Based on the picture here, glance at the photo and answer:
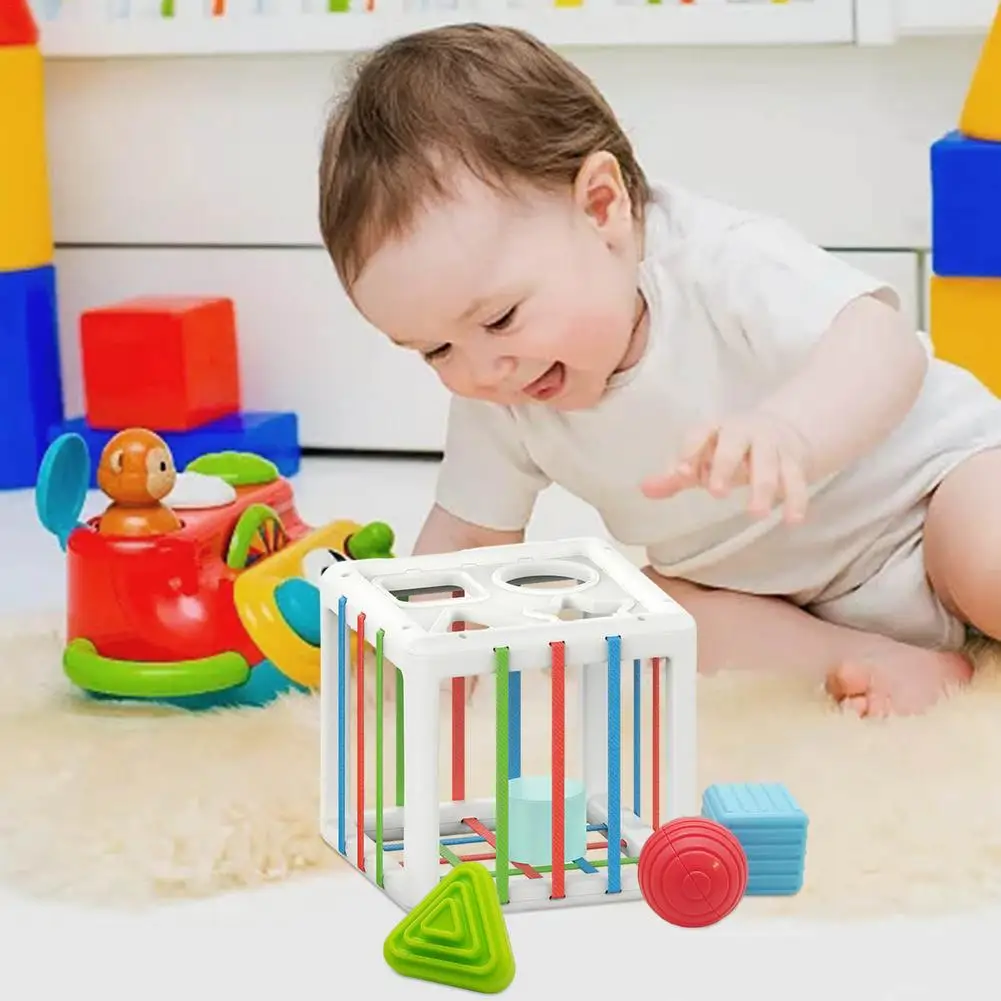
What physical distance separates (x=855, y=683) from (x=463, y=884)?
1.32ft

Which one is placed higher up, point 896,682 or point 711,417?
point 711,417

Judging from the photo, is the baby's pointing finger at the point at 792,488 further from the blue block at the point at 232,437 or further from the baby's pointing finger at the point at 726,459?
the blue block at the point at 232,437

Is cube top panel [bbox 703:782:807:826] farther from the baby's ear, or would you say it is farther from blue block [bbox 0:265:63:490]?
blue block [bbox 0:265:63:490]

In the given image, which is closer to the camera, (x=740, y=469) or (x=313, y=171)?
(x=740, y=469)

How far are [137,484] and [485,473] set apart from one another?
244mm

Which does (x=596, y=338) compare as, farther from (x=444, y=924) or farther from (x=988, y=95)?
(x=988, y=95)

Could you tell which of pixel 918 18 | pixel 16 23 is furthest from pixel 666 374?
pixel 16 23

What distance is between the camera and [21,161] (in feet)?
6.14

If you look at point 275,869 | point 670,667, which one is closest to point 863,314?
point 670,667

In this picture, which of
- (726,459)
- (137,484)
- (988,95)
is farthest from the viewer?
(988,95)

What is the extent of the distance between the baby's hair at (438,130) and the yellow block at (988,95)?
502 mm

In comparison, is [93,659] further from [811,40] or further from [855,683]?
[811,40]

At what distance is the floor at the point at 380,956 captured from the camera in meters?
0.79

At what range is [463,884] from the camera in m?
0.78
